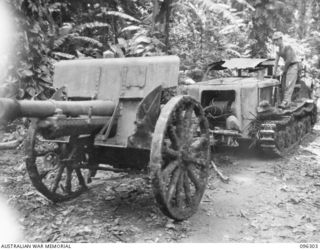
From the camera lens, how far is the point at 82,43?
10984 millimetres

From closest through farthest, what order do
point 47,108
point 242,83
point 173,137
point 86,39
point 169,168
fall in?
point 47,108
point 169,168
point 173,137
point 242,83
point 86,39

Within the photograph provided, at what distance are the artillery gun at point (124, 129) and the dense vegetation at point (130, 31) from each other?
1.24 m

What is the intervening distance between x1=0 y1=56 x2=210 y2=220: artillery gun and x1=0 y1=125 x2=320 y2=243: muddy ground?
0.29 metres

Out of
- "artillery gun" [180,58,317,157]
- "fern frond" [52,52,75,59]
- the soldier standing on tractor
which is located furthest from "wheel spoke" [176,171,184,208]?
the soldier standing on tractor

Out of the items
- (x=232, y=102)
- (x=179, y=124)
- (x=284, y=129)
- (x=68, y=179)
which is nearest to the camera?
(x=179, y=124)

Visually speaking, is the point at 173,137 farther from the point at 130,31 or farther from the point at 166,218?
the point at 130,31

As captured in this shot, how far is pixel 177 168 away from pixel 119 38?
23.9 ft

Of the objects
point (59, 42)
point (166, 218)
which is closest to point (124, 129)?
point (166, 218)

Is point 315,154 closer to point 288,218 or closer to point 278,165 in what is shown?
point 278,165

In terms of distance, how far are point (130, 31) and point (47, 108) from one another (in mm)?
8410

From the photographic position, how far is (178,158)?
4875 millimetres

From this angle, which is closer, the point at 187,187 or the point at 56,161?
the point at 187,187

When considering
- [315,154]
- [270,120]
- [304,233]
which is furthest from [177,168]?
[315,154]

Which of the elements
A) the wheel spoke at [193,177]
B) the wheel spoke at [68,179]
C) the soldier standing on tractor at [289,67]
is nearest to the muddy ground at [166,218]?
the wheel spoke at [68,179]
